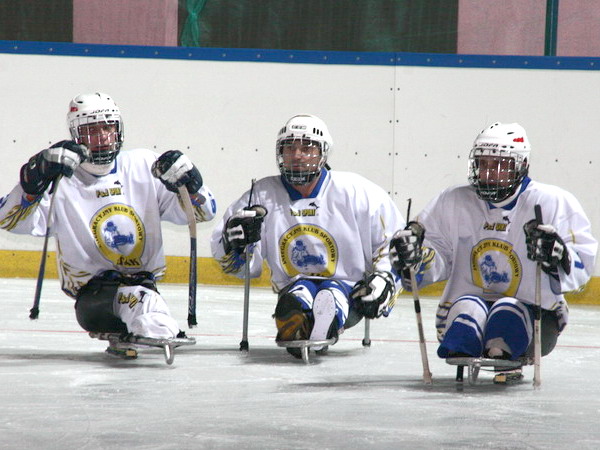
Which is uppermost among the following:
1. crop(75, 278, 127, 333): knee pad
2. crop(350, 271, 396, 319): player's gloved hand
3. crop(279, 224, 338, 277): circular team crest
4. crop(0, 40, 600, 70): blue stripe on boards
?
crop(0, 40, 600, 70): blue stripe on boards

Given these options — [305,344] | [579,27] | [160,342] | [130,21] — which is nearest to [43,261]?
[160,342]

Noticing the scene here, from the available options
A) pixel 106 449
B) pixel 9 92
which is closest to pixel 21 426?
pixel 106 449

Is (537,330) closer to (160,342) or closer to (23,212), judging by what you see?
(160,342)

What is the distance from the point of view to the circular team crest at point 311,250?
3.99m

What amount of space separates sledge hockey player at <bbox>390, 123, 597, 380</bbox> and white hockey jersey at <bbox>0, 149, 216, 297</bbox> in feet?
2.91

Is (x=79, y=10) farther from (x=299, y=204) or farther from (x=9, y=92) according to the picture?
(x=299, y=204)

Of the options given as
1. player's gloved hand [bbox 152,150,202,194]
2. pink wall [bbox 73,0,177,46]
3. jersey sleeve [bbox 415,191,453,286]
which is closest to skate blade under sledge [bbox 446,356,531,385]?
jersey sleeve [bbox 415,191,453,286]

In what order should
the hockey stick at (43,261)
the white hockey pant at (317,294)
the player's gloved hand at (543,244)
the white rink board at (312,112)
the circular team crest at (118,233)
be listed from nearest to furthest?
the player's gloved hand at (543,244)
the hockey stick at (43,261)
the white hockey pant at (317,294)
the circular team crest at (118,233)
the white rink board at (312,112)

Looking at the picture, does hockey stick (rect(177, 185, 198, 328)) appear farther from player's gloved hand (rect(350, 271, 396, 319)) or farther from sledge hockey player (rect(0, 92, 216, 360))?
player's gloved hand (rect(350, 271, 396, 319))

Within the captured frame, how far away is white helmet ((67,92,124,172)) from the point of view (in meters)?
3.86

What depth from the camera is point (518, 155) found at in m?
3.45

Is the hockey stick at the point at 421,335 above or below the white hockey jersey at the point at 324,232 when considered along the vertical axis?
below

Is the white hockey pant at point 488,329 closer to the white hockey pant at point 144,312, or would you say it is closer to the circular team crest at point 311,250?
the circular team crest at point 311,250

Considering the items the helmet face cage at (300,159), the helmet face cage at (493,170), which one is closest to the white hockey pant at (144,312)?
the helmet face cage at (300,159)
